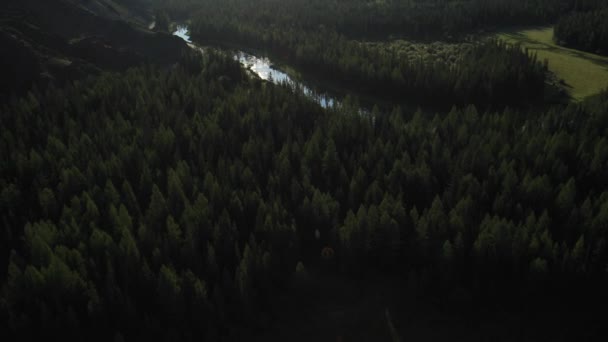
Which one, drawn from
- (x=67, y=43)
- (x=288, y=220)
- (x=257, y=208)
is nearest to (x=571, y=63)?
(x=288, y=220)

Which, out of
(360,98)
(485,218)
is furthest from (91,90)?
(485,218)

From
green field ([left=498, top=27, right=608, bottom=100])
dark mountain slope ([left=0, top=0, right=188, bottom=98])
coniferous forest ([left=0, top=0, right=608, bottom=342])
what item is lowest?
coniferous forest ([left=0, top=0, right=608, bottom=342])

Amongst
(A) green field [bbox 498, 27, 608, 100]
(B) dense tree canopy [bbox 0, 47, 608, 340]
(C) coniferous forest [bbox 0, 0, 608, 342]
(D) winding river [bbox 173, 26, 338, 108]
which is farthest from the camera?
(D) winding river [bbox 173, 26, 338, 108]

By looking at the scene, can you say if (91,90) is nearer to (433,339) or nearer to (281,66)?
(281,66)

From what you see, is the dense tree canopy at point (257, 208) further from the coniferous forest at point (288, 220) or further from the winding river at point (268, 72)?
the winding river at point (268, 72)

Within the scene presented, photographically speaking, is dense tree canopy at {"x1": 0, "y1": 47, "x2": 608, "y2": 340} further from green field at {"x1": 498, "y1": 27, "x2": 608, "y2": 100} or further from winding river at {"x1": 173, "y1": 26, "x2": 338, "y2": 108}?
green field at {"x1": 498, "y1": 27, "x2": 608, "y2": 100}

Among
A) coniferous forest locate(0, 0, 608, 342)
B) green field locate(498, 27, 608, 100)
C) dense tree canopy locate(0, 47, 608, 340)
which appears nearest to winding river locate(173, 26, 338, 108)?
coniferous forest locate(0, 0, 608, 342)

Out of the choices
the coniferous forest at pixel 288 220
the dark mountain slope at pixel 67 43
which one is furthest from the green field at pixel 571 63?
the dark mountain slope at pixel 67 43

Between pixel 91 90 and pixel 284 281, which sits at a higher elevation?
pixel 91 90
